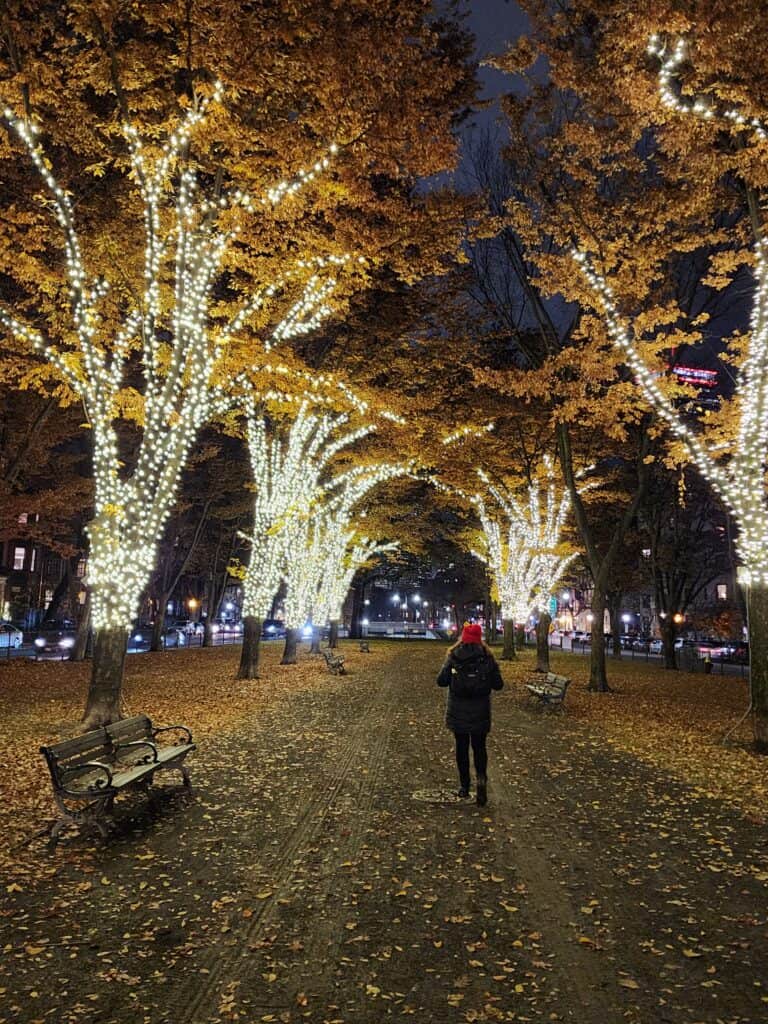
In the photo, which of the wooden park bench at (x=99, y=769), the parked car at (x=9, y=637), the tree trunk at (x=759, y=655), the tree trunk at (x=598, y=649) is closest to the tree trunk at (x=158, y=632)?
the parked car at (x=9, y=637)

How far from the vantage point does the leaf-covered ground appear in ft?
12.6

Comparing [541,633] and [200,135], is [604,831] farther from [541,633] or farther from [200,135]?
[541,633]

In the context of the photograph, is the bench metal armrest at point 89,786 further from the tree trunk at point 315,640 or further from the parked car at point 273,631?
the parked car at point 273,631

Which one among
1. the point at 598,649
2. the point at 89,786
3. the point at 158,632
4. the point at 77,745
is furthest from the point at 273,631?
the point at 89,786

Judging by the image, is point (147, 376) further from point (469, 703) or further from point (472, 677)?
point (469, 703)

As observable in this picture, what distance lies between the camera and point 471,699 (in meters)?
7.62

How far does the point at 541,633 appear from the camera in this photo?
26344mm

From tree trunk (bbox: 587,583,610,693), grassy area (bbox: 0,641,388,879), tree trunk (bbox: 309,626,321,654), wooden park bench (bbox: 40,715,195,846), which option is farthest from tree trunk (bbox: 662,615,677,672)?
wooden park bench (bbox: 40,715,195,846)

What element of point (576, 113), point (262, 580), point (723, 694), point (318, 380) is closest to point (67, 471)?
point (262, 580)

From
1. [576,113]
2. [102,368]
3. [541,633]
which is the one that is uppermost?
[576,113]

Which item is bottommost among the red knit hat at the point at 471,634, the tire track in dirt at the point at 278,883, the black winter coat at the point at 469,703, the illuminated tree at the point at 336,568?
the tire track in dirt at the point at 278,883

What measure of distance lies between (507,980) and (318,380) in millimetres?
12646

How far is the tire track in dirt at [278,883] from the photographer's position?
149 inches

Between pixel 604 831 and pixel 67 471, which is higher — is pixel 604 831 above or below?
below
